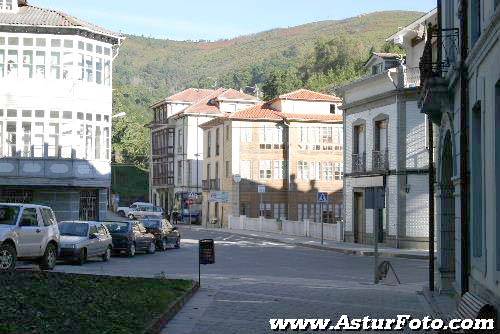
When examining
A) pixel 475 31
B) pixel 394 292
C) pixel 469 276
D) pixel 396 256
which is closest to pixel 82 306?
pixel 469 276

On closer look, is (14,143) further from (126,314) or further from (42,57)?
(126,314)

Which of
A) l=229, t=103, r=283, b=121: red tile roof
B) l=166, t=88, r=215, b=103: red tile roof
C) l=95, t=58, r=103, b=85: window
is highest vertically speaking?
l=166, t=88, r=215, b=103: red tile roof

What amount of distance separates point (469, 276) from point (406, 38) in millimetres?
29920

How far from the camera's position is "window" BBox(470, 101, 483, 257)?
14.9m

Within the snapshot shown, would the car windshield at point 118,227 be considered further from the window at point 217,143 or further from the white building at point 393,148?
the window at point 217,143

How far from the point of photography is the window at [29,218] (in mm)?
23078

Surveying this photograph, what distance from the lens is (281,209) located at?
3017 inches

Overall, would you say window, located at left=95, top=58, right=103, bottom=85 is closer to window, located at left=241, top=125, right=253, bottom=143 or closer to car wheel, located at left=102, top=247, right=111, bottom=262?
car wheel, located at left=102, top=247, right=111, bottom=262

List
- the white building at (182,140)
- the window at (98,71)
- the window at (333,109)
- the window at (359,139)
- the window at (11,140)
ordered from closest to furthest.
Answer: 1. the window at (11,140)
2. the window at (98,71)
3. the window at (359,139)
4. the window at (333,109)
5. the white building at (182,140)

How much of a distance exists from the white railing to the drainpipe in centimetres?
3374

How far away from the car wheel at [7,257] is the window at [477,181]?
462 inches

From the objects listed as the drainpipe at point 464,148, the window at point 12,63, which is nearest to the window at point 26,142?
the window at point 12,63

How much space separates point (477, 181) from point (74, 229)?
18.6 meters

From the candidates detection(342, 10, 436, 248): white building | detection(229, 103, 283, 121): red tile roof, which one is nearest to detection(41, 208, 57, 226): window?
detection(342, 10, 436, 248): white building
